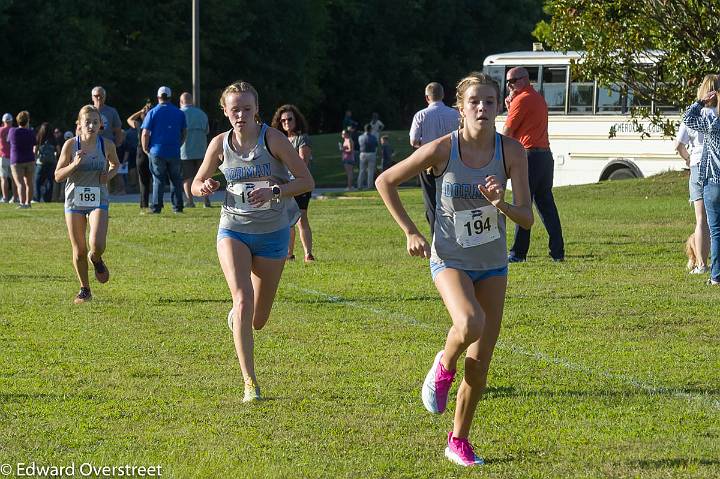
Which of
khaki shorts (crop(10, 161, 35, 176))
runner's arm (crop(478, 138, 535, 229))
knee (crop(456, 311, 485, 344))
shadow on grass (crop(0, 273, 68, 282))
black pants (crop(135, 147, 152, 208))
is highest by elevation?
runner's arm (crop(478, 138, 535, 229))

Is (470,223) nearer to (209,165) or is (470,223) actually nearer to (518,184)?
(518,184)

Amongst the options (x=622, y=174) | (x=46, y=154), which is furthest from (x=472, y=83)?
(x=46, y=154)

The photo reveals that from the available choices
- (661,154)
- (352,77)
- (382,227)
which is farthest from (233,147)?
(352,77)

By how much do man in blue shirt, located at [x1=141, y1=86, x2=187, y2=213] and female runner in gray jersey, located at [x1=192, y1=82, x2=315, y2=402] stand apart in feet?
47.2

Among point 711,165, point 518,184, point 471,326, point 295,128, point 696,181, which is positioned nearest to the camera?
point 471,326

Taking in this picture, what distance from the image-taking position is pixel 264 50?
213 feet

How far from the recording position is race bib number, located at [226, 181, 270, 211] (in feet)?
26.7

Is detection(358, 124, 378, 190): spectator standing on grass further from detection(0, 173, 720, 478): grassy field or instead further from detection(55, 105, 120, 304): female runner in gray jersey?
detection(55, 105, 120, 304): female runner in gray jersey

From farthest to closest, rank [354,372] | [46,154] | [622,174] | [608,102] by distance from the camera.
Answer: [46,154] < [622,174] < [608,102] < [354,372]

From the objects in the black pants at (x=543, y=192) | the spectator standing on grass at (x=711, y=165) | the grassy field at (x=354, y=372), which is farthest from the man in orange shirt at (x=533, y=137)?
the spectator standing on grass at (x=711, y=165)

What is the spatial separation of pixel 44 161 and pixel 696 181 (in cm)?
2163

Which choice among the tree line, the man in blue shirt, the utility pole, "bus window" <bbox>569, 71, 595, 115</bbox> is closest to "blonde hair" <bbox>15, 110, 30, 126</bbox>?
the utility pole

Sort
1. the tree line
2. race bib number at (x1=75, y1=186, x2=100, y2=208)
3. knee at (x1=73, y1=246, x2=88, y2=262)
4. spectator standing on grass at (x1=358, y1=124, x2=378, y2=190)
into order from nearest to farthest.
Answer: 1. race bib number at (x1=75, y1=186, x2=100, y2=208)
2. knee at (x1=73, y1=246, x2=88, y2=262)
3. spectator standing on grass at (x1=358, y1=124, x2=378, y2=190)
4. the tree line

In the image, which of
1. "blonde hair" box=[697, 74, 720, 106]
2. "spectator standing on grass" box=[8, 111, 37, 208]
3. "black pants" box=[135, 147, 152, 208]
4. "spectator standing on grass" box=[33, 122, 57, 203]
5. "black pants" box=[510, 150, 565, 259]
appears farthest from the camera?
"spectator standing on grass" box=[33, 122, 57, 203]
